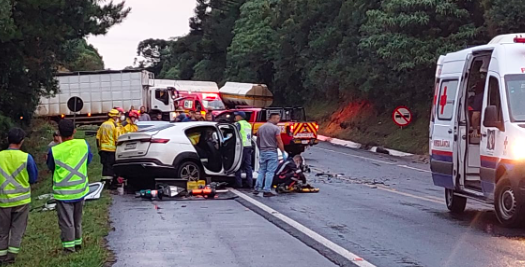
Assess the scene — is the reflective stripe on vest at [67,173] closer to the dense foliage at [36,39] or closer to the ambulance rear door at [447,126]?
the ambulance rear door at [447,126]

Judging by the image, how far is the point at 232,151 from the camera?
17203 mm

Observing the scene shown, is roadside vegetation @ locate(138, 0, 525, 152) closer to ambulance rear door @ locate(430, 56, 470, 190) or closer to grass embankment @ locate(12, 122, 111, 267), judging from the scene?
ambulance rear door @ locate(430, 56, 470, 190)

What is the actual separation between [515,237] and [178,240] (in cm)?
446

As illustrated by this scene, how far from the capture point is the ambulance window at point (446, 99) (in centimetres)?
1307

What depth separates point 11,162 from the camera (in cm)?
927

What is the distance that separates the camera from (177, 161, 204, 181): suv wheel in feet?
55.4

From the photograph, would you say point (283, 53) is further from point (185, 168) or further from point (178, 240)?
point (178, 240)

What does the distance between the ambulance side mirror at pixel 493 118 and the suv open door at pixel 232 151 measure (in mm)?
6892

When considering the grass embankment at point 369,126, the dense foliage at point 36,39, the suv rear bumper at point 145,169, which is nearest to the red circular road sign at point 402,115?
the grass embankment at point 369,126

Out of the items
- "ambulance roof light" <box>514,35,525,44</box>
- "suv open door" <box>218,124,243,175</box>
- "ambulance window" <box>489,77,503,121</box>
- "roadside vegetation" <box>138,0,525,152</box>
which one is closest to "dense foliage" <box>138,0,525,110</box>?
"roadside vegetation" <box>138,0,525,152</box>

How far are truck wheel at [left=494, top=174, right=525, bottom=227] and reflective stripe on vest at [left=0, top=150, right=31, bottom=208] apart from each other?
6.48 metres

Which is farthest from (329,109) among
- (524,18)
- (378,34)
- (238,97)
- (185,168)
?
(185,168)

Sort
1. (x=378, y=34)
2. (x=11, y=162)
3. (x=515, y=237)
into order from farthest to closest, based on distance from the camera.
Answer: (x=378, y=34) → (x=515, y=237) → (x=11, y=162)

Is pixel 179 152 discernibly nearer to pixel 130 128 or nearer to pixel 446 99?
pixel 130 128
